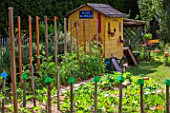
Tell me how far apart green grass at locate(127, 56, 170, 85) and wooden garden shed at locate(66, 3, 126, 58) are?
0.97m

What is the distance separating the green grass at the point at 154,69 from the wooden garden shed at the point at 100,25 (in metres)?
0.97

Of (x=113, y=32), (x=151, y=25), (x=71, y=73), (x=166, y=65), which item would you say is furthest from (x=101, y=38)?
(x=151, y=25)

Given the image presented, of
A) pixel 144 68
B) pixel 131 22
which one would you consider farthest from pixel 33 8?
pixel 144 68

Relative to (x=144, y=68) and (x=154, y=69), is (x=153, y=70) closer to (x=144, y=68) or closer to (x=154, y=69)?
(x=154, y=69)

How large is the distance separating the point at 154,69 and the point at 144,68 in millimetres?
474

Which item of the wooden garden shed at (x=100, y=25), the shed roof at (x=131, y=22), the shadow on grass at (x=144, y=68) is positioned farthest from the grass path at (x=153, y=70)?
the shed roof at (x=131, y=22)

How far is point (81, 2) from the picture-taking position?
1759 centimetres

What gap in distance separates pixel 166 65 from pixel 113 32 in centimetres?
210

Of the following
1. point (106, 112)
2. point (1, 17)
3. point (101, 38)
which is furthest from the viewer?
point (1, 17)

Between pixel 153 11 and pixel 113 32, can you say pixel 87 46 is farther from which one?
pixel 153 11

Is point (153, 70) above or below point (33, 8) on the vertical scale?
below

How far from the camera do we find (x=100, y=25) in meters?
13.0

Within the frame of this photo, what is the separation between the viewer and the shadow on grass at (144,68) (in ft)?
40.6

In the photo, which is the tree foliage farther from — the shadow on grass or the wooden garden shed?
the shadow on grass
